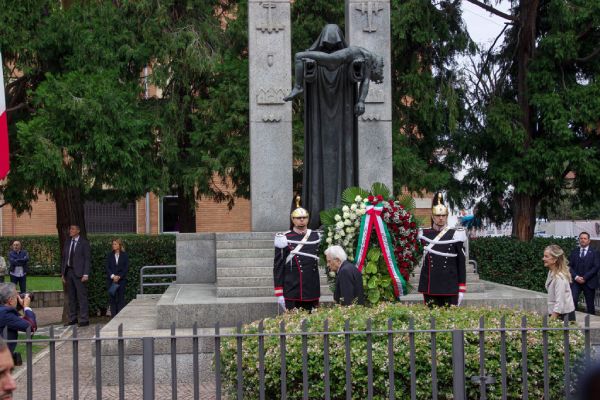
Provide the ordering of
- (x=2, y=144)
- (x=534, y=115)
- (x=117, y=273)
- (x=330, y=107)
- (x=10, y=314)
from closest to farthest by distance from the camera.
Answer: (x=10, y=314) < (x=2, y=144) < (x=330, y=107) < (x=117, y=273) < (x=534, y=115)

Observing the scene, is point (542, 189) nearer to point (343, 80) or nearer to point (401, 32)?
point (401, 32)

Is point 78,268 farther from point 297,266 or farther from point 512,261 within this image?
point 512,261

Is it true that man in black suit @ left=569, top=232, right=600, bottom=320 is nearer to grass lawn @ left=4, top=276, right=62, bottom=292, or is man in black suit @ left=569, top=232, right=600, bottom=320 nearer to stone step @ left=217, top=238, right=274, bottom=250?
stone step @ left=217, top=238, right=274, bottom=250

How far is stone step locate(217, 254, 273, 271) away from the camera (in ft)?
41.8

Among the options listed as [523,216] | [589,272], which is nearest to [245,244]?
[589,272]

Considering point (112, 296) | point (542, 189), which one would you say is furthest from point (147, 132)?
point (542, 189)

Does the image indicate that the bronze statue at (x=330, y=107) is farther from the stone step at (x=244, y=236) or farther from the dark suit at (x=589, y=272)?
the dark suit at (x=589, y=272)

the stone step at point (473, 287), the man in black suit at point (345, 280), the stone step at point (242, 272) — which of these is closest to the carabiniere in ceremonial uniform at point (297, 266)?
the man in black suit at point (345, 280)

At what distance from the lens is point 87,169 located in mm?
17781

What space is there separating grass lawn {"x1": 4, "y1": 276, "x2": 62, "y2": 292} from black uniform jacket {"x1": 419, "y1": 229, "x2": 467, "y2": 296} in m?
20.1

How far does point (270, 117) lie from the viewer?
52.4 ft

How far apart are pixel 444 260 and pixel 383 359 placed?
126 inches

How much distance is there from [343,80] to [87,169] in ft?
23.0

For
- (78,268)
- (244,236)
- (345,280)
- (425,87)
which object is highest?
(425,87)
